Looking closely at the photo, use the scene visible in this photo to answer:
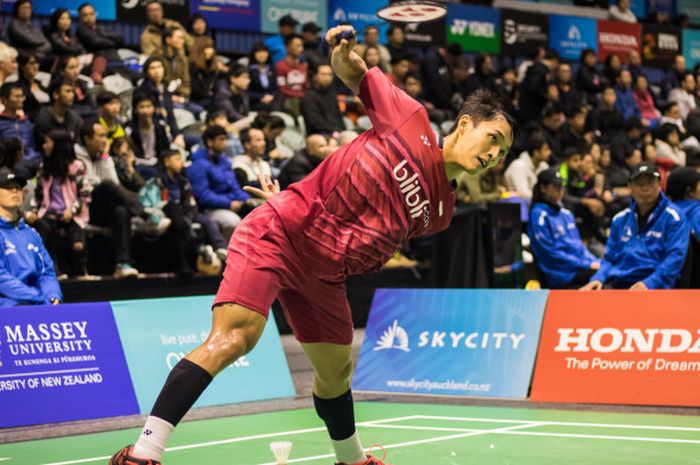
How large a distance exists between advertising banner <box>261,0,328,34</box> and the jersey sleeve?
38.6ft

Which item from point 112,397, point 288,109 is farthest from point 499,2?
point 112,397

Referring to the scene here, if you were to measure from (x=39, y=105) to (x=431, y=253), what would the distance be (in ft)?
14.2

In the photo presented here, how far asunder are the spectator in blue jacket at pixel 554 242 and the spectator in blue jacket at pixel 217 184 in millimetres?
2860

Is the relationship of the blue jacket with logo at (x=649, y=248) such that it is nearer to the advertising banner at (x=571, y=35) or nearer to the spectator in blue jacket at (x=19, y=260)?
the spectator in blue jacket at (x=19, y=260)

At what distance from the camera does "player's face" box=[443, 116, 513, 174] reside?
4461 mm

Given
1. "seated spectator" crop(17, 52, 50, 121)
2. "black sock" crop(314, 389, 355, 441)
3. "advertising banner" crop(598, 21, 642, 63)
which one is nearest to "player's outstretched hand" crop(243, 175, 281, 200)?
"black sock" crop(314, 389, 355, 441)

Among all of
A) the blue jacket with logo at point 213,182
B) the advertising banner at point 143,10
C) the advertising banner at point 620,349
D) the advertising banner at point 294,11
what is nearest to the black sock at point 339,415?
the advertising banner at point 620,349

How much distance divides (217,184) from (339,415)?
641 cm

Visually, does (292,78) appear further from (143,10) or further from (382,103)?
(382,103)

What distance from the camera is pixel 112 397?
285 inches

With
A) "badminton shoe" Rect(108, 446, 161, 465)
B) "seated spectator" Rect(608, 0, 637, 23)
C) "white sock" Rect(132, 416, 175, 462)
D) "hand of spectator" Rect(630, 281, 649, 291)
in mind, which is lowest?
"seated spectator" Rect(608, 0, 637, 23)

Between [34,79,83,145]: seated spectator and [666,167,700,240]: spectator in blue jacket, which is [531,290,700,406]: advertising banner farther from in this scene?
[34,79,83,145]: seated spectator

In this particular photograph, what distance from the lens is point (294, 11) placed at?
16.2 metres

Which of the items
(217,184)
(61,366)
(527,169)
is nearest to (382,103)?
(61,366)
